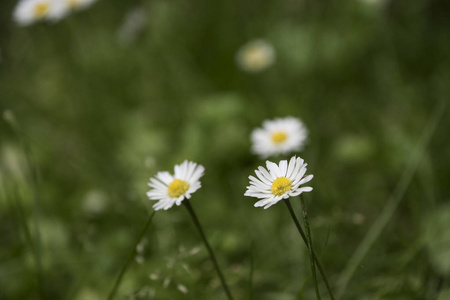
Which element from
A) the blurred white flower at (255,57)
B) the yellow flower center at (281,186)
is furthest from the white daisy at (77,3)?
the yellow flower center at (281,186)

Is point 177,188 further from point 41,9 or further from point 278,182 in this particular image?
point 41,9

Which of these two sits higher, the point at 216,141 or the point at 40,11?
the point at 40,11

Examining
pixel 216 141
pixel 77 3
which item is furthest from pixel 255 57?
pixel 77 3

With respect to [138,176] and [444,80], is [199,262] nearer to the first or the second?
[138,176]

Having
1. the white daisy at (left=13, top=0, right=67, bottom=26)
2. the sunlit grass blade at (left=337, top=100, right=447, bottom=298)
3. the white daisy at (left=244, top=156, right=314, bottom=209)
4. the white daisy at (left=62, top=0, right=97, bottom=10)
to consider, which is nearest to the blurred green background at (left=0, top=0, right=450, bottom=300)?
the sunlit grass blade at (left=337, top=100, right=447, bottom=298)

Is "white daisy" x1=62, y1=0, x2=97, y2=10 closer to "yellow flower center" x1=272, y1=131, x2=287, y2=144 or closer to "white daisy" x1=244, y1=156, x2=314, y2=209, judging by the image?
"yellow flower center" x1=272, y1=131, x2=287, y2=144

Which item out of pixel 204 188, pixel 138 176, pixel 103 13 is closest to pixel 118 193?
pixel 138 176

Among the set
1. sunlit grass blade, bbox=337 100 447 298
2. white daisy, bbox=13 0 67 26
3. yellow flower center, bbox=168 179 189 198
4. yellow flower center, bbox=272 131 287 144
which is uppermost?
white daisy, bbox=13 0 67 26
